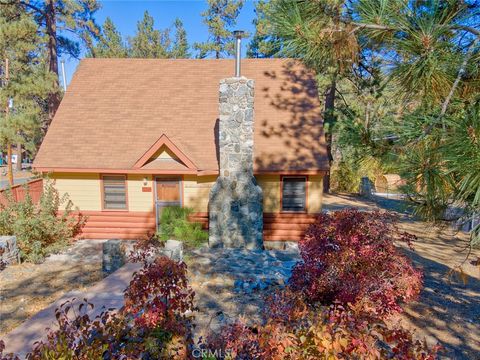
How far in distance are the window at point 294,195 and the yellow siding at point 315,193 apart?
0.54ft

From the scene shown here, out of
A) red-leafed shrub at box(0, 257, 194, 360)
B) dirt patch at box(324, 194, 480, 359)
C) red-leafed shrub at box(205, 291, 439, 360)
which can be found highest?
red-leafed shrub at box(205, 291, 439, 360)

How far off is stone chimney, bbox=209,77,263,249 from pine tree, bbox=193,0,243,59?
17.3 meters

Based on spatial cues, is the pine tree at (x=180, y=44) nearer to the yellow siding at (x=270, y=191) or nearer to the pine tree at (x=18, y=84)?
the pine tree at (x=18, y=84)

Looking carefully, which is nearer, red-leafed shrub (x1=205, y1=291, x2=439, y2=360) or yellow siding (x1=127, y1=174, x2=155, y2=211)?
red-leafed shrub (x1=205, y1=291, x2=439, y2=360)

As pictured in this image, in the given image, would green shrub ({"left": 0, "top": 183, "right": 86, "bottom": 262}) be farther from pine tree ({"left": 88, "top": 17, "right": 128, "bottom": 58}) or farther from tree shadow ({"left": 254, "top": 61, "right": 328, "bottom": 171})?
pine tree ({"left": 88, "top": 17, "right": 128, "bottom": 58})

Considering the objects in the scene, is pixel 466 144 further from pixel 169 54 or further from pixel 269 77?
pixel 169 54

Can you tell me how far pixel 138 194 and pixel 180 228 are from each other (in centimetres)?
208

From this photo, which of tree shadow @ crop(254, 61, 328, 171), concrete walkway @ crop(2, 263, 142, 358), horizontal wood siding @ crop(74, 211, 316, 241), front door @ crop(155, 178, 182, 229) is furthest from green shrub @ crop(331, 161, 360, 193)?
concrete walkway @ crop(2, 263, 142, 358)

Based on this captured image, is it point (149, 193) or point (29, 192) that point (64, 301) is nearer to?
point (149, 193)

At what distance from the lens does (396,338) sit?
2.61 meters

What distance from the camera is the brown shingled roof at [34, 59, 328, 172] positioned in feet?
34.3

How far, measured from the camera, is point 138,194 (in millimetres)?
10656

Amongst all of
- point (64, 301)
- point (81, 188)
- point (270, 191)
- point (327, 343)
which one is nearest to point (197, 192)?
point (270, 191)

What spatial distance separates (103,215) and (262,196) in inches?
220
